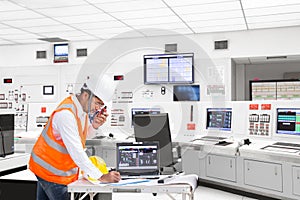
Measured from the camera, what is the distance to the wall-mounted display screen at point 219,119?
4.53m

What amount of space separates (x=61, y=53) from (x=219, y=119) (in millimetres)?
3804

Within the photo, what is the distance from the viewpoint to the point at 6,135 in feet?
9.20

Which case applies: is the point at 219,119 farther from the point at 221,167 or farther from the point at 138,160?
the point at 138,160

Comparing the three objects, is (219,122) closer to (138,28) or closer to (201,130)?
(201,130)

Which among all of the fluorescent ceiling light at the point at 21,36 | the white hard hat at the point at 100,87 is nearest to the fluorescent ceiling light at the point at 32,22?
the fluorescent ceiling light at the point at 21,36

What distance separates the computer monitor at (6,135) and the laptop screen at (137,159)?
0.99 metres

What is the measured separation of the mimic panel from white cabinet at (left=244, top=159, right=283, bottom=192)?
43cm

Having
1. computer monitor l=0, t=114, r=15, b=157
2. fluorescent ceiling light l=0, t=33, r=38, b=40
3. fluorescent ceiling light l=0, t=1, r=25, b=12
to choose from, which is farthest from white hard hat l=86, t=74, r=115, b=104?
fluorescent ceiling light l=0, t=33, r=38, b=40

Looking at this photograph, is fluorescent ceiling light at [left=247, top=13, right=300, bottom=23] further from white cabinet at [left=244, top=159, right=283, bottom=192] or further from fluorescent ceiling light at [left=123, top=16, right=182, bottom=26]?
white cabinet at [left=244, top=159, right=283, bottom=192]

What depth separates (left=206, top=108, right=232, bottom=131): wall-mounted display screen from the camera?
14.9ft

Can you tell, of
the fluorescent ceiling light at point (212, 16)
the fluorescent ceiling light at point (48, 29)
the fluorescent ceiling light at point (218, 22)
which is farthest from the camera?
the fluorescent ceiling light at point (48, 29)

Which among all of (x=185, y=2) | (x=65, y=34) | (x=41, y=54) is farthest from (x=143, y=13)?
(x=41, y=54)

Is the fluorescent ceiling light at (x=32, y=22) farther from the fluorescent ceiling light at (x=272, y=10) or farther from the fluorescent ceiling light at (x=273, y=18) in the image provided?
the fluorescent ceiling light at (x=273, y=18)

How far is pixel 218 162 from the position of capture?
455 centimetres
